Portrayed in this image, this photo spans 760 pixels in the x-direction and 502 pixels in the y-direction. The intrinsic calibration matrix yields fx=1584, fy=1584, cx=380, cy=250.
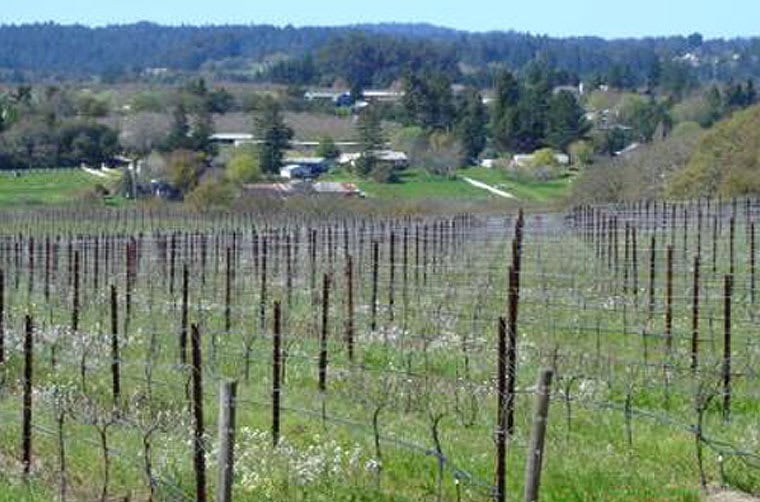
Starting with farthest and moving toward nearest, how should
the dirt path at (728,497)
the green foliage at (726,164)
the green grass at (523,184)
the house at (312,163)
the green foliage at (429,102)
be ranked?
the green foliage at (429,102), the house at (312,163), the green grass at (523,184), the green foliage at (726,164), the dirt path at (728,497)

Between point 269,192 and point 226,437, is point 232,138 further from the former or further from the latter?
point 226,437

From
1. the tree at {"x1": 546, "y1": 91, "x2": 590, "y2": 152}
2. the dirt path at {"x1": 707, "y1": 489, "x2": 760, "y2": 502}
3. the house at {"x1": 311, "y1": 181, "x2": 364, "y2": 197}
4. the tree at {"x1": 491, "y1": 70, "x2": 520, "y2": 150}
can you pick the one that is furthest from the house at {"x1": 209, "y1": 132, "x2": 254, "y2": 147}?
the dirt path at {"x1": 707, "y1": 489, "x2": 760, "y2": 502}

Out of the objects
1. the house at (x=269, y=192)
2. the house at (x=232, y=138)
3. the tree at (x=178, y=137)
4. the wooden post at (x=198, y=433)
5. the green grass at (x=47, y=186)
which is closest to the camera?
the wooden post at (x=198, y=433)

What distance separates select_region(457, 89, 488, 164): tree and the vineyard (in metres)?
68.1

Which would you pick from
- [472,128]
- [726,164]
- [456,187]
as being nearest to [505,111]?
[472,128]

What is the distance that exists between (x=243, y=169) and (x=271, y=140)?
33.3 ft

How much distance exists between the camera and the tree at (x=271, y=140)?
293 feet

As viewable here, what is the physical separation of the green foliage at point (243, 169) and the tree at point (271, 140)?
1.58 metres

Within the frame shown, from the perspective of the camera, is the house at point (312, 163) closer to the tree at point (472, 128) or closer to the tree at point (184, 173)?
the tree at point (472, 128)

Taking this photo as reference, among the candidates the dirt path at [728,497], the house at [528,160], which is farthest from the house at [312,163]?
the dirt path at [728,497]

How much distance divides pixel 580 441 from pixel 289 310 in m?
11.3

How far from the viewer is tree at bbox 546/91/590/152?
97688 mm

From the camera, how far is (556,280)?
26.5 metres

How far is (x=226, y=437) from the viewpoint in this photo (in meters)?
8.41
